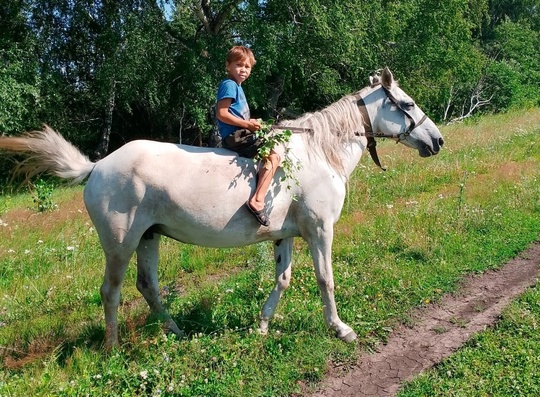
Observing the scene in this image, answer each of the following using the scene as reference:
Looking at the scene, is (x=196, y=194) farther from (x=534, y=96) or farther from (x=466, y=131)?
(x=534, y=96)

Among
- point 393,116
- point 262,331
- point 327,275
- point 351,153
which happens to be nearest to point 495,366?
point 327,275

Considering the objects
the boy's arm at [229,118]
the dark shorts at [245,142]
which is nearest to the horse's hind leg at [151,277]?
the dark shorts at [245,142]

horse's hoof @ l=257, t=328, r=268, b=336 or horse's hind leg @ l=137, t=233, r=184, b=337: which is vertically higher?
horse's hind leg @ l=137, t=233, r=184, b=337

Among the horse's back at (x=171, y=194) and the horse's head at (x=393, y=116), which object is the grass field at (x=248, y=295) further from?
the horse's head at (x=393, y=116)

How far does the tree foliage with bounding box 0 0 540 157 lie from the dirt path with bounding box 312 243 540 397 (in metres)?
12.3

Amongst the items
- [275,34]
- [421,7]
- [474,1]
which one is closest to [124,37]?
[275,34]

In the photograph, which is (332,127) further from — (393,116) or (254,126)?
(254,126)

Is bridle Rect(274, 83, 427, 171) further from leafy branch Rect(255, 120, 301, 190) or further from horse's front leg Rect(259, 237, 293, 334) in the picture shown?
horse's front leg Rect(259, 237, 293, 334)

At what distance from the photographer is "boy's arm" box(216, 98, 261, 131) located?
388cm

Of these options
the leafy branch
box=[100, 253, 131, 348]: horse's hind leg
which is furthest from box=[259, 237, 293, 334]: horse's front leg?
box=[100, 253, 131, 348]: horse's hind leg

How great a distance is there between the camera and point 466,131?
597 inches

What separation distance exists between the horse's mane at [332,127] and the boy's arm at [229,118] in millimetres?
403

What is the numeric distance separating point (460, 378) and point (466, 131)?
13.1 meters

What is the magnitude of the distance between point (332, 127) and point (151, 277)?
2.28 m
